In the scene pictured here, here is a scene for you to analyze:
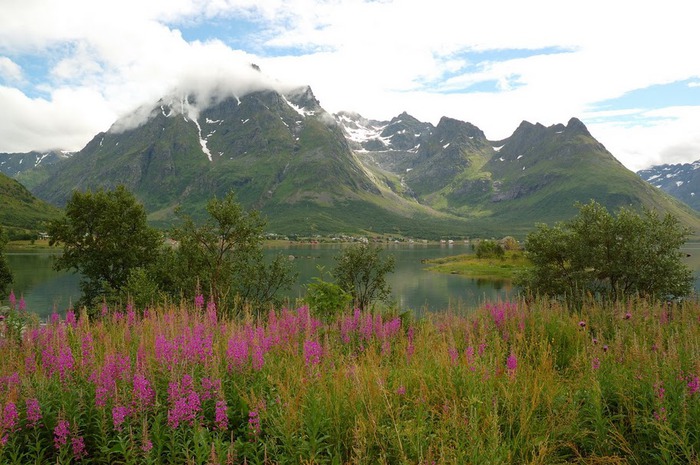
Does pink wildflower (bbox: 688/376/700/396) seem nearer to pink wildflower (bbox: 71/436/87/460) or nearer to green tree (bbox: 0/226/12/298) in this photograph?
pink wildflower (bbox: 71/436/87/460)

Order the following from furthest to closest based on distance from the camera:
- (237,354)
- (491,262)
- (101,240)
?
(491,262) → (101,240) → (237,354)

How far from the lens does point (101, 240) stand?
127ft

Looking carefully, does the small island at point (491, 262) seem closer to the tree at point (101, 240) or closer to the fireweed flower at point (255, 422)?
the tree at point (101, 240)

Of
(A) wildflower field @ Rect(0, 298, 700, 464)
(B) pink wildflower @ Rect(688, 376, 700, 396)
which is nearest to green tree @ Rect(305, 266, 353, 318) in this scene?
(A) wildflower field @ Rect(0, 298, 700, 464)

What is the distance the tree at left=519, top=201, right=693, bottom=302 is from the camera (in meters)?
28.5

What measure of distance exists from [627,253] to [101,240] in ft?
139

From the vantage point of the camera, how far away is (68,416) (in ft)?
16.7

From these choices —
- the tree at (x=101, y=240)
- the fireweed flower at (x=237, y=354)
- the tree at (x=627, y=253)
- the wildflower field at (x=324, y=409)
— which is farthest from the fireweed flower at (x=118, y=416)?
the tree at (x=101, y=240)

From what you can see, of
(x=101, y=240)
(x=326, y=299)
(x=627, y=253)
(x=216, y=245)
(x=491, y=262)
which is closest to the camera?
(x=326, y=299)

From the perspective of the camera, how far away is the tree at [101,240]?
38125 mm

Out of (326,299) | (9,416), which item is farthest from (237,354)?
(326,299)

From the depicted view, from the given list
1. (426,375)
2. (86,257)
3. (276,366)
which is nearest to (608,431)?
(426,375)

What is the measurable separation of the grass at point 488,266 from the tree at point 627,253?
79.5 m

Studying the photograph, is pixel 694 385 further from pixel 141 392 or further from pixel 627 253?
pixel 627 253
